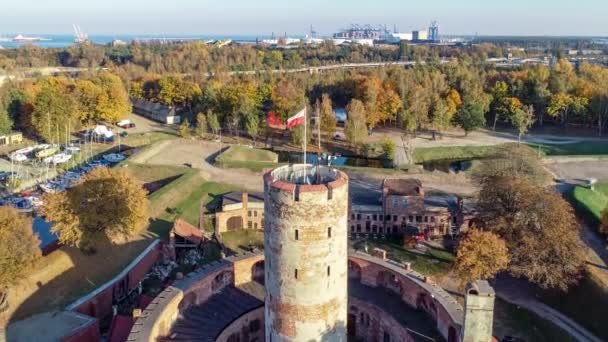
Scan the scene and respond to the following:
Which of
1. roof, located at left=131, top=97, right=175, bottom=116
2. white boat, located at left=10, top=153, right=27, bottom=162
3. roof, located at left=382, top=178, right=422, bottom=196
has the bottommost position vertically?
white boat, located at left=10, top=153, right=27, bottom=162

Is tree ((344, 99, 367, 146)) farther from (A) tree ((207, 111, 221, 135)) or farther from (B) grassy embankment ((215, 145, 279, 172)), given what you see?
(A) tree ((207, 111, 221, 135))

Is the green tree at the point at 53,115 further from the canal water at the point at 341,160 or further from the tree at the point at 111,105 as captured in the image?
the canal water at the point at 341,160

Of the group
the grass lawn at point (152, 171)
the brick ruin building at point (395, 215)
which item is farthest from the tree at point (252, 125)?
the brick ruin building at point (395, 215)

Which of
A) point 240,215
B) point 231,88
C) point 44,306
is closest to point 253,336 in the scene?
point 44,306

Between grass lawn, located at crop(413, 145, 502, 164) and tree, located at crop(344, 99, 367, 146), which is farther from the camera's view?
tree, located at crop(344, 99, 367, 146)

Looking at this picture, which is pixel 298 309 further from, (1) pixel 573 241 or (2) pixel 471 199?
(2) pixel 471 199

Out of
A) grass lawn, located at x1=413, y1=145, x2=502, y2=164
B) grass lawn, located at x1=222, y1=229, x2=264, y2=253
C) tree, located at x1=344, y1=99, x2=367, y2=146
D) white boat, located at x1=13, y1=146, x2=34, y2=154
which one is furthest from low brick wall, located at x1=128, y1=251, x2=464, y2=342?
white boat, located at x1=13, y1=146, x2=34, y2=154
